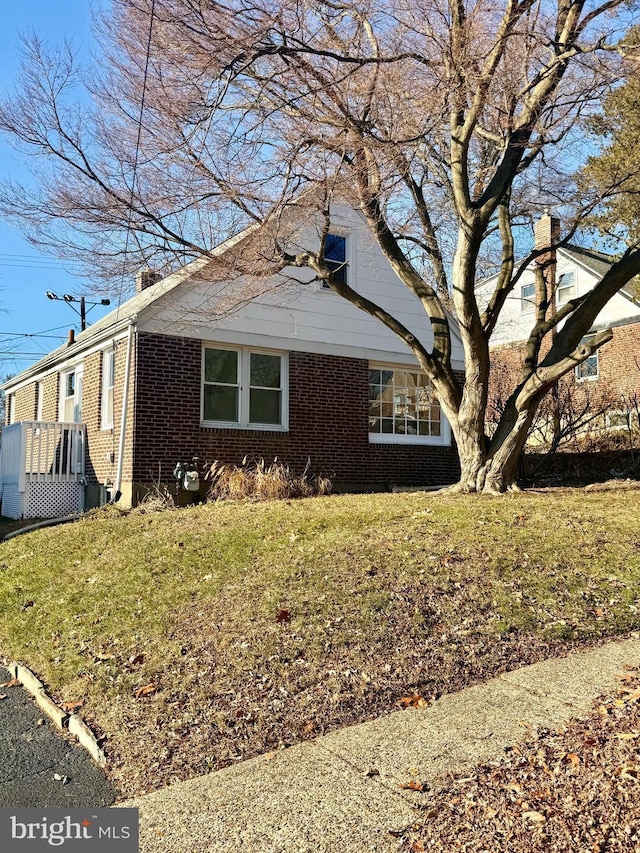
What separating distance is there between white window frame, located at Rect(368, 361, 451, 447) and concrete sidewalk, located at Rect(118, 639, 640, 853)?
34.0 ft

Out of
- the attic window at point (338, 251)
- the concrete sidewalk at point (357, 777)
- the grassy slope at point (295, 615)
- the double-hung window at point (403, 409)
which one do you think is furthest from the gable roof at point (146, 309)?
the concrete sidewalk at point (357, 777)

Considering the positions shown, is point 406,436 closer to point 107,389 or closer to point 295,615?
point 107,389

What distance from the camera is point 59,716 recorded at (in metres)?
4.50

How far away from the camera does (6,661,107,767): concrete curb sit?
407cm

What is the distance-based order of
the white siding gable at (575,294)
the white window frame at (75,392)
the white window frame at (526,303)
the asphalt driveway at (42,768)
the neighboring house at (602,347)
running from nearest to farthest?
the asphalt driveway at (42,768) → the white window frame at (75,392) → the neighboring house at (602,347) → the white siding gable at (575,294) → the white window frame at (526,303)

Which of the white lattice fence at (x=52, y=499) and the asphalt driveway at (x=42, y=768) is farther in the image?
the white lattice fence at (x=52, y=499)

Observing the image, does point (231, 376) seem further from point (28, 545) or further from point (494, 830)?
point (494, 830)

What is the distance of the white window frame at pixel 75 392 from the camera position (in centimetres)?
1469

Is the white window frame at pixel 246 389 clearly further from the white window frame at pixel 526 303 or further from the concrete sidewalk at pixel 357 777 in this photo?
the white window frame at pixel 526 303

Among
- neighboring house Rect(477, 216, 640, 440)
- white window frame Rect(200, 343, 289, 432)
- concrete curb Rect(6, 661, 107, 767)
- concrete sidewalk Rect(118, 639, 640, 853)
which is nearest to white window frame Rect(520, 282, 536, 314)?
neighboring house Rect(477, 216, 640, 440)

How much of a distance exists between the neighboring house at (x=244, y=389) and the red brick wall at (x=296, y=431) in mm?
24

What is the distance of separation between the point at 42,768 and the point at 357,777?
5.86 feet

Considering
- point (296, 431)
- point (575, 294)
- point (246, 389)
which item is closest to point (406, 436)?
point (296, 431)

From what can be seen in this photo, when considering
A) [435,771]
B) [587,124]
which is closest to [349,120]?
[587,124]
